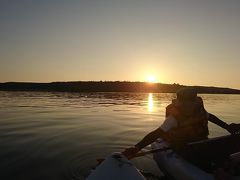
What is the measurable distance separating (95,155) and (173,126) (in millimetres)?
5111

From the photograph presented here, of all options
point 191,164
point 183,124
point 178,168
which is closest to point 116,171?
point 178,168

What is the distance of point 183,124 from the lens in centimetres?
747

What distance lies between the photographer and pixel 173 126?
7426mm

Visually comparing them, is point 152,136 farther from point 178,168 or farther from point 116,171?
point 116,171

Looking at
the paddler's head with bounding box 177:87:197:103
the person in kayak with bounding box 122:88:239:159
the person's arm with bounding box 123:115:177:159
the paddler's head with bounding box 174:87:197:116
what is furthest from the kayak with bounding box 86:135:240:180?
the paddler's head with bounding box 177:87:197:103

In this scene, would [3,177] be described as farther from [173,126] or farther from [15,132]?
[15,132]

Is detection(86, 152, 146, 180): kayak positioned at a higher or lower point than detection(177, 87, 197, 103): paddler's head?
lower

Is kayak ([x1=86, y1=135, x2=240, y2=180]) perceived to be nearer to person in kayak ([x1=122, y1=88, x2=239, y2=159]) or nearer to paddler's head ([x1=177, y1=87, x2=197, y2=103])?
person in kayak ([x1=122, y1=88, x2=239, y2=159])

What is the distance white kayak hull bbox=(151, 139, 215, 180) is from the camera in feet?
21.6

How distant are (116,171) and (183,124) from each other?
2.12m

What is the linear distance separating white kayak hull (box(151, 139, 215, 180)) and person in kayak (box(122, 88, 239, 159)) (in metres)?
0.57

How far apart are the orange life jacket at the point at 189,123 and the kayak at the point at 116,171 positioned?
1294mm

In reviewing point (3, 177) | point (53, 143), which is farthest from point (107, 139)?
point (3, 177)

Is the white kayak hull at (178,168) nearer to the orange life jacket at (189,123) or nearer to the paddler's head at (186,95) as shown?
the orange life jacket at (189,123)
